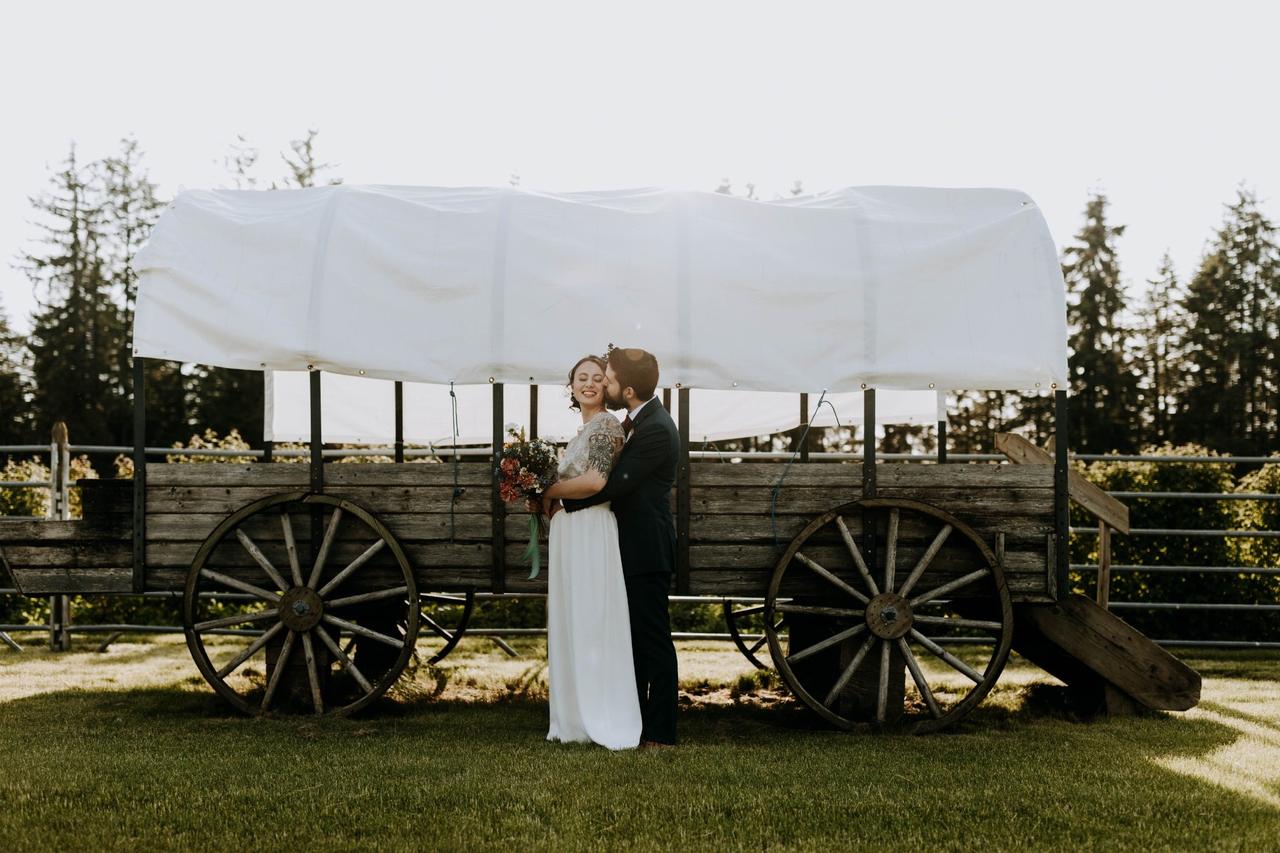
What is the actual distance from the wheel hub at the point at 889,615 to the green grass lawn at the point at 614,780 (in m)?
0.59

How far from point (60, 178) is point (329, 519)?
33969 millimetres

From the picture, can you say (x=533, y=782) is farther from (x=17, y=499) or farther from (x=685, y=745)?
(x=17, y=499)

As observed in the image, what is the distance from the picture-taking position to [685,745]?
562 centimetres

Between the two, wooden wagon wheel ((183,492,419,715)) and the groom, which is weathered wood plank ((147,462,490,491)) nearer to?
wooden wagon wheel ((183,492,419,715))

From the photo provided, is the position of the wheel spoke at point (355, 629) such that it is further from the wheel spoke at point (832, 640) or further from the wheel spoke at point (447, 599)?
the wheel spoke at point (832, 640)

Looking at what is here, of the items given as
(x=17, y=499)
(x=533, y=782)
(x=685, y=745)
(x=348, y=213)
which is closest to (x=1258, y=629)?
(x=685, y=745)

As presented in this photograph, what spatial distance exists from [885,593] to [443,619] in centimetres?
579

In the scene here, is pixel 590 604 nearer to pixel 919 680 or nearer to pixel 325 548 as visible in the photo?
pixel 325 548

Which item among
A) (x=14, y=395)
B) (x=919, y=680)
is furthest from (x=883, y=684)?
(x=14, y=395)

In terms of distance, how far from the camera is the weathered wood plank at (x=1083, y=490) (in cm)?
698

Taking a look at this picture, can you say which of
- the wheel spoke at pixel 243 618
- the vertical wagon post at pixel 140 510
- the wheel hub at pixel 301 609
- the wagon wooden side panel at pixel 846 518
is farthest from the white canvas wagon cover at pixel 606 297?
the wheel spoke at pixel 243 618

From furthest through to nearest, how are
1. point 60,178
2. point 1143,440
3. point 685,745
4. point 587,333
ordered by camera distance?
point 60,178 → point 1143,440 → point 587,333 → point 685,745

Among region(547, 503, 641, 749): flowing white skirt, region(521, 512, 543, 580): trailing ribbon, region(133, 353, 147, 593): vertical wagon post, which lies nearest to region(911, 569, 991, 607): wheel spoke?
region(547, 503, 641, 749): flowing white skirt

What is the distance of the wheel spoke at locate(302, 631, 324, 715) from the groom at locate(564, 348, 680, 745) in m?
1.73
